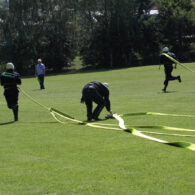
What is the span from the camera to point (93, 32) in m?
62.4

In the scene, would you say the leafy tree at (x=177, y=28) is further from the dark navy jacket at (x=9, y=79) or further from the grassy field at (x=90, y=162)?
the grassy field at (x=90, y=162)

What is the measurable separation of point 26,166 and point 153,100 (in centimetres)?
1153

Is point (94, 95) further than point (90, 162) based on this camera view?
Yes

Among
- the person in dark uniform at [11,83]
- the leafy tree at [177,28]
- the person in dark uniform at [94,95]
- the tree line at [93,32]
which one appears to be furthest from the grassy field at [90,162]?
the leafy tree at [177,28]

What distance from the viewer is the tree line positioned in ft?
195

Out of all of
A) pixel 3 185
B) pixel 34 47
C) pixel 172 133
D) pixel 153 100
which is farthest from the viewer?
pixel 34 47

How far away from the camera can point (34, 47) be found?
196ft

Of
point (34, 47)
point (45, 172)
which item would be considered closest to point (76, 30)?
point (34, 47)

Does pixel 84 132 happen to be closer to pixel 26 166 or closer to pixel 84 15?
pixel 26 166

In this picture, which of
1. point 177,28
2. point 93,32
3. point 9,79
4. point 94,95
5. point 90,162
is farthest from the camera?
point 93,32

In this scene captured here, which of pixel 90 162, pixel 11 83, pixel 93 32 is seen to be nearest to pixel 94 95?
pixel 11 83

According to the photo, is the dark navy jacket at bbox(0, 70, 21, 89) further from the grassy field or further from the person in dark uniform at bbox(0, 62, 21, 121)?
the grassy field

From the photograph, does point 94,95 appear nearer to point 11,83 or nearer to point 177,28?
point 11,83

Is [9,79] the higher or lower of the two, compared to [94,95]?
higher
